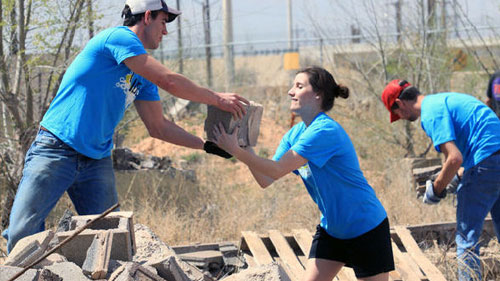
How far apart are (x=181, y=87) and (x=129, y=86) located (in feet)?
2.03

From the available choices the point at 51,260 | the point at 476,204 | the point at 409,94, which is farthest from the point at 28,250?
the point at 476,204

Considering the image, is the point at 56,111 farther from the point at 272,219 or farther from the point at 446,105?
the point at 272,219

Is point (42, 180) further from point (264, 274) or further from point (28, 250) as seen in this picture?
point (264, 274)

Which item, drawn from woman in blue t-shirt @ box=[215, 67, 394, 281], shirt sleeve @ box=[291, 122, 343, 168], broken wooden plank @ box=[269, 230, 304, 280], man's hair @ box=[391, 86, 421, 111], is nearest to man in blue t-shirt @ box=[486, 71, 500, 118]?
man's hair @ box=[391, 86, 421, 111]

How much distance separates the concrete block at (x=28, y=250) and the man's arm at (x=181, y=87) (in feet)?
4.07

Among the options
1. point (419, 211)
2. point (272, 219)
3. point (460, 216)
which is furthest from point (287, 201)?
point (460, 216)

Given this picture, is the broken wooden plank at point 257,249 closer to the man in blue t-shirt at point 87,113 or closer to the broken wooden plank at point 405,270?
the broken wooden plank at point 405,270

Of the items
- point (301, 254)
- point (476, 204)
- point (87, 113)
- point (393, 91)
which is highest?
point (87, 113)

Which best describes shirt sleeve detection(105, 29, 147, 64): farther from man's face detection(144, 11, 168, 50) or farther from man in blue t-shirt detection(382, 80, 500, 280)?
man in blue t-shirt detection(382, 80, 500, 280)

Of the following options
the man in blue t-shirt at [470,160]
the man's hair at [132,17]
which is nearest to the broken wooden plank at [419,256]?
the man in blue t-shirt at [470,160]

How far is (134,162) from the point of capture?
8.86m

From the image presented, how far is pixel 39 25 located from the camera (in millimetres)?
6812

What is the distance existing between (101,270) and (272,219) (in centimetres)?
421

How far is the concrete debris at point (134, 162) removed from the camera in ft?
28.4
